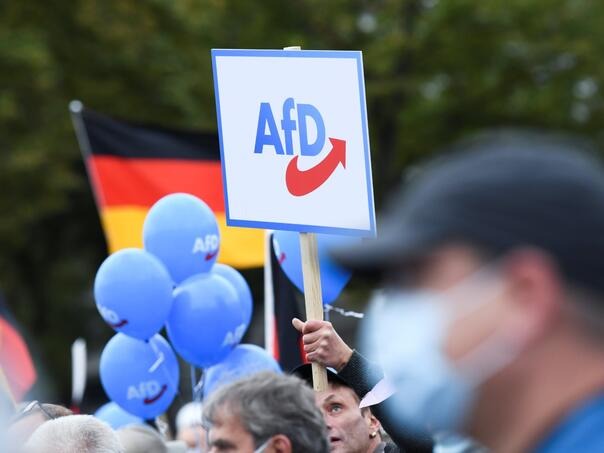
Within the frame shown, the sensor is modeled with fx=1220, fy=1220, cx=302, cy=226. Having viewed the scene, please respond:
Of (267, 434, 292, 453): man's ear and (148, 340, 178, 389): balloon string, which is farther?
(148, 340, 178, 389): balloon string

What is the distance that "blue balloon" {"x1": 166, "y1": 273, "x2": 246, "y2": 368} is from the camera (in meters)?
5.57

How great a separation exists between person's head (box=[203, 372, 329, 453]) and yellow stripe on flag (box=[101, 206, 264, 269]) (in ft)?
16.5

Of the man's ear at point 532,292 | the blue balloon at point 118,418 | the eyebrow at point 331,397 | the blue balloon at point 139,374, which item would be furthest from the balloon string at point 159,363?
the man's ear at point 532,292

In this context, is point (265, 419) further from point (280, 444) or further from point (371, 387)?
point (371, 387)

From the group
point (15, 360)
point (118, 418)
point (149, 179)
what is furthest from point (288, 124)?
point (149, 179)

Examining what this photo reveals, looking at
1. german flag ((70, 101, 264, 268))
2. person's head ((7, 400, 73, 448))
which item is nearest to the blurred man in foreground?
person's head ((7, 400, 73, 448))

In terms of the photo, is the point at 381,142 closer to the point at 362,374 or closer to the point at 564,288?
the point at 362,374

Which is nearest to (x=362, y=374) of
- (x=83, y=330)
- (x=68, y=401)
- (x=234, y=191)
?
(x=234, y=191)

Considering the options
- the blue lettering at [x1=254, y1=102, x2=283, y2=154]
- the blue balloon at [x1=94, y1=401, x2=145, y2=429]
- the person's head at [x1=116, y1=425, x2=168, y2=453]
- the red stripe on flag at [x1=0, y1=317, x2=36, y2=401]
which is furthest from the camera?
the red stripe on flag at [x1=0, y1=317, x2=36, y2=401]

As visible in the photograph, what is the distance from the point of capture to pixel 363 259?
1.75 metres

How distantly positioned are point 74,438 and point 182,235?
208cm

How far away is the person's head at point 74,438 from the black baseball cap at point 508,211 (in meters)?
2.18

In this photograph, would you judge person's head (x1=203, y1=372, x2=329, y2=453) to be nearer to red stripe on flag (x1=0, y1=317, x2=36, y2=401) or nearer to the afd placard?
the afd placard

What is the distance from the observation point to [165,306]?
5.57 metres
